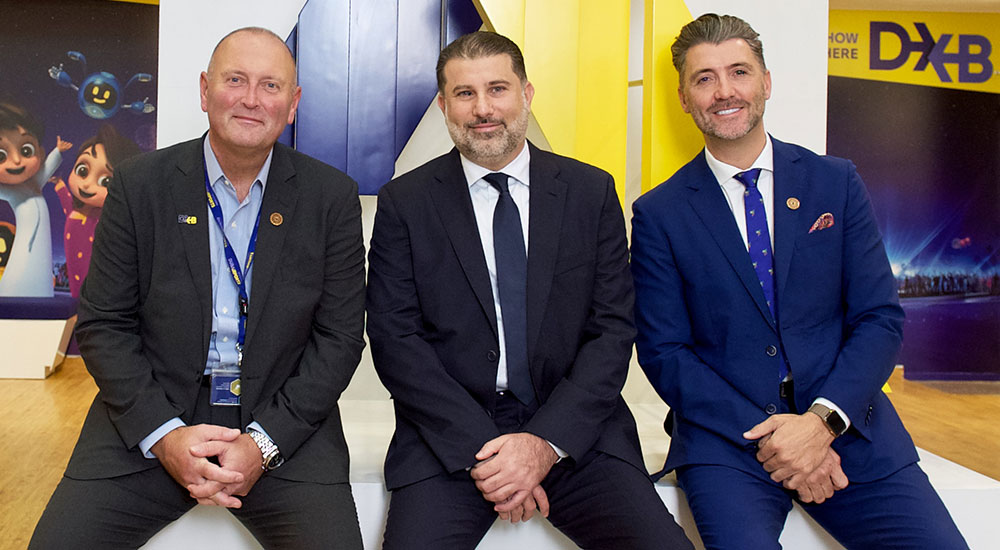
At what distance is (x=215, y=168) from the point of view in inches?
85.1

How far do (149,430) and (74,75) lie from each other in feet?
23.7

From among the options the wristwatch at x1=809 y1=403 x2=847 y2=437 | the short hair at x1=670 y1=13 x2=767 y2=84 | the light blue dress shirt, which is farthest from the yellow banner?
the light blue dress shirt

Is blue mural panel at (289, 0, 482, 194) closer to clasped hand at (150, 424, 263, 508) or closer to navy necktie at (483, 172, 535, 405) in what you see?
navy necktie at (483, 172, 535, 405)

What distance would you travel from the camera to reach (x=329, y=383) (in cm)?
209

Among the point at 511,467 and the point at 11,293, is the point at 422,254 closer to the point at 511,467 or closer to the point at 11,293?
the point at 511,467

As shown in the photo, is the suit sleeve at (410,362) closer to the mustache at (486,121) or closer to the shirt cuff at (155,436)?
the mustache at (486,121)

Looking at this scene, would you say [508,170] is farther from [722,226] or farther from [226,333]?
[226,333]

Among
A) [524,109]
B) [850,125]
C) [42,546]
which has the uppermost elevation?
[850,125]

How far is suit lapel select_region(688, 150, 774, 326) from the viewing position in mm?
2221

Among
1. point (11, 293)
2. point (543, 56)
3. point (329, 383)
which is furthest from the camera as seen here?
point (11, 293)

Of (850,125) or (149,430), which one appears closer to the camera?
(149,430)

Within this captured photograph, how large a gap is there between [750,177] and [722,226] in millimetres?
189

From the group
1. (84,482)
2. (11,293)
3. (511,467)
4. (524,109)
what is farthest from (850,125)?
(11,293)

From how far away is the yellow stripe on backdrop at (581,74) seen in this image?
3.32 metres
